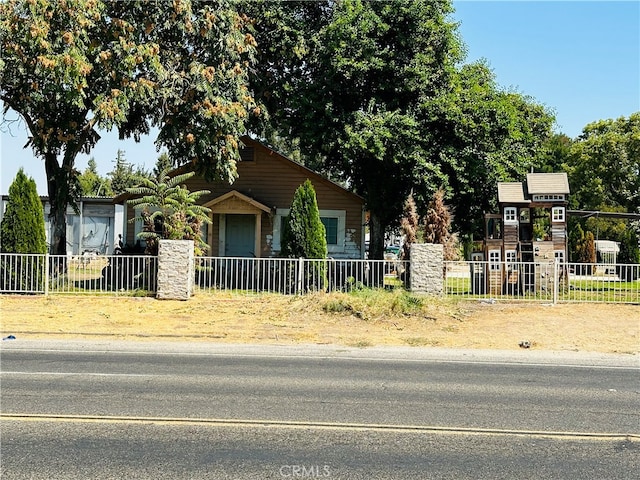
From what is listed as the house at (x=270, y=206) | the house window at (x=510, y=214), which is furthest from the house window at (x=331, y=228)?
the house window at (x=510, y=214)

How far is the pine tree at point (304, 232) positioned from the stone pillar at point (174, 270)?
3451 millimetres

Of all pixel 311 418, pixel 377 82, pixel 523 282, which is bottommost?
pixel 311 418

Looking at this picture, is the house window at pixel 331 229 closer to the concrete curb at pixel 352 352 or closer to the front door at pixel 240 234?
the front door at pixel 240 234

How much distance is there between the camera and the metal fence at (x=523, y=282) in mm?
17844

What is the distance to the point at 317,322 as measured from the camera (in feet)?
49.4

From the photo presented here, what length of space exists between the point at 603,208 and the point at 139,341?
33064 millimetres

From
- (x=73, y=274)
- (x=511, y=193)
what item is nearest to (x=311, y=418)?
(x=73, y=274)

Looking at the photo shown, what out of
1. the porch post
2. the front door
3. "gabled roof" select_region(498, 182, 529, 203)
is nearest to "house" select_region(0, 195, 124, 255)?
the front door

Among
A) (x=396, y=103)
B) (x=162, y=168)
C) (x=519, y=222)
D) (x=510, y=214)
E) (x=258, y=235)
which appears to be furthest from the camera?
(x=162, y=168)

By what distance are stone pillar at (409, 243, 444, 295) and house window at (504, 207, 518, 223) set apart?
3659mm

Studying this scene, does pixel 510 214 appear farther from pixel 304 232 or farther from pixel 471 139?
pixel 304 232

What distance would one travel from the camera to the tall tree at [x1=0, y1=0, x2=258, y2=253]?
59.3ft

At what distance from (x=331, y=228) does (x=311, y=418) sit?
60.1 ft

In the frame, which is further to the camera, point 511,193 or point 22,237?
point 511,193
